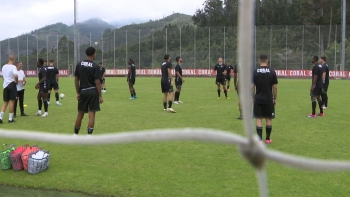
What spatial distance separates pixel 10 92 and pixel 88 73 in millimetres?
4080

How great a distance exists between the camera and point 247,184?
5.19 meters

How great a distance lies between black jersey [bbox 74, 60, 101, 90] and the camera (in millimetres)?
7500

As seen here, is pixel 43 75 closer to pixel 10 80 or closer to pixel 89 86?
pixel 10 80

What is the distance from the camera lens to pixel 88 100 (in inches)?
297

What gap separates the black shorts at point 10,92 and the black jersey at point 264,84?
685cm

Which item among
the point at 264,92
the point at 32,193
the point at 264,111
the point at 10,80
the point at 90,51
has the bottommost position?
the point at 32,193

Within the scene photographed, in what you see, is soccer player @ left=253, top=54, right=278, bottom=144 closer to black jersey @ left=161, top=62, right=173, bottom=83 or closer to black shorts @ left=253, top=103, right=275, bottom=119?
black shorts @ left=253, top=103, right=275, bottom=119

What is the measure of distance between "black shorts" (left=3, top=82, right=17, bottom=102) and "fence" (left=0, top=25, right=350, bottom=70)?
35796mm

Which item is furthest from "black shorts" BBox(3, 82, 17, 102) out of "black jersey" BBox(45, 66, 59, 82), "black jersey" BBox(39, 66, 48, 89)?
"black jersey" BBox(45, 66, 59, 82)

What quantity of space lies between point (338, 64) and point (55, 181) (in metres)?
41.6

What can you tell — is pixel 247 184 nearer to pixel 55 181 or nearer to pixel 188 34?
pixel 55 181

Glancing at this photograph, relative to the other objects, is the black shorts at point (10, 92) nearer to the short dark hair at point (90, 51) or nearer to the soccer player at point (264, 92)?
Answer: the short dark hair at point (90, 51)

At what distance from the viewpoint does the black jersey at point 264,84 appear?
7555 millimetres

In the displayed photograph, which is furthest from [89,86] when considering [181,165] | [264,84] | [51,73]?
[51,73]
